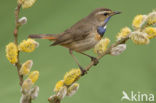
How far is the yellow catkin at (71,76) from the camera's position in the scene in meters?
0.45

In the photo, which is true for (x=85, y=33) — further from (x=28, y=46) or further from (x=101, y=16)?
(x=28, y=46)

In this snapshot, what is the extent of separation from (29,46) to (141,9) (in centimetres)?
92

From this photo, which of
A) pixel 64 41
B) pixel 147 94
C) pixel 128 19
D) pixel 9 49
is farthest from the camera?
pixel 128 19

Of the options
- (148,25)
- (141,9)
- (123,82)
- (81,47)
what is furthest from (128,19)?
(148,25)

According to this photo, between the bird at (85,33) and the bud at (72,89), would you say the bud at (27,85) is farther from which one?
the bird at (85,33)

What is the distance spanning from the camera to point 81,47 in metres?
0.91

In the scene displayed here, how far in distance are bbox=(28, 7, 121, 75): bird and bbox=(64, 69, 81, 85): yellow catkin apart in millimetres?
368

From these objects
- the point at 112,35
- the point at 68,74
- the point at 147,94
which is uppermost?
the point at 112,35

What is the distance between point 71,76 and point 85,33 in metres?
0.53

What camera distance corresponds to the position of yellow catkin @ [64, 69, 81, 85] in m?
0.45

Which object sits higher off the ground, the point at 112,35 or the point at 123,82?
the point at 112,35

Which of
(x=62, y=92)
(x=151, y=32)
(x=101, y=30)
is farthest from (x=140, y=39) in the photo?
(x=101, y=30)

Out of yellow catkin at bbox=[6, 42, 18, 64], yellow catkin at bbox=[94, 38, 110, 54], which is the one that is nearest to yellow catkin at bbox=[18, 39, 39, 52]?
yellow catkin at bbox=[6, 42, 18, 64]

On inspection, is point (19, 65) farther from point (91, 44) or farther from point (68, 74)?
point (91, 44)
